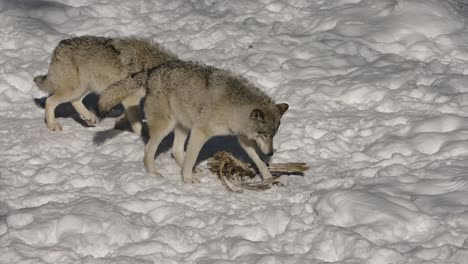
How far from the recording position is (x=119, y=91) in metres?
8.10

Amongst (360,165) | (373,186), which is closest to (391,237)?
(373,186)

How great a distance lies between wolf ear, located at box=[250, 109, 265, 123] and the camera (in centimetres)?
747

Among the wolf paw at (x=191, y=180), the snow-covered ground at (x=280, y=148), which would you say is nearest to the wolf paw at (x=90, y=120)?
the snow-covered ground at (x=280, y=148)

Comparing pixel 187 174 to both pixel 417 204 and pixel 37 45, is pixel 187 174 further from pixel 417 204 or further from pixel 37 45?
pixel 37 45

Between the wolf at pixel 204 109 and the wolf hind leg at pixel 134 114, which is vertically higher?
the wolf at pixel 204 109

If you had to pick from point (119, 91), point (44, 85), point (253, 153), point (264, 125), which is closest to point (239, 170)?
point (253, 153)

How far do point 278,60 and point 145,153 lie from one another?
3.94 m

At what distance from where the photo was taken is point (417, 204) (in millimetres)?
6629

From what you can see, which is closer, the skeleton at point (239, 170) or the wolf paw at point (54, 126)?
the skeleton at point (239, 170)

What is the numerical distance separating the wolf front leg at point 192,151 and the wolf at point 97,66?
143 cm

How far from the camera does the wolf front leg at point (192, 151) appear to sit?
7.70 meters

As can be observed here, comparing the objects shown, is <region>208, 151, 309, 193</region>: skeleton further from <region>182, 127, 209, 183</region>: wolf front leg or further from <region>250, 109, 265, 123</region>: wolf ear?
<region>250, 109, 265, 123</region>: wolf ear

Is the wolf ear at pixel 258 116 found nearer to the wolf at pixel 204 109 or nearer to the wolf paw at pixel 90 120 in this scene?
the wolf at pixel 204 109

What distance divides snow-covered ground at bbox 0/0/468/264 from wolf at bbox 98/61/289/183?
528mm
